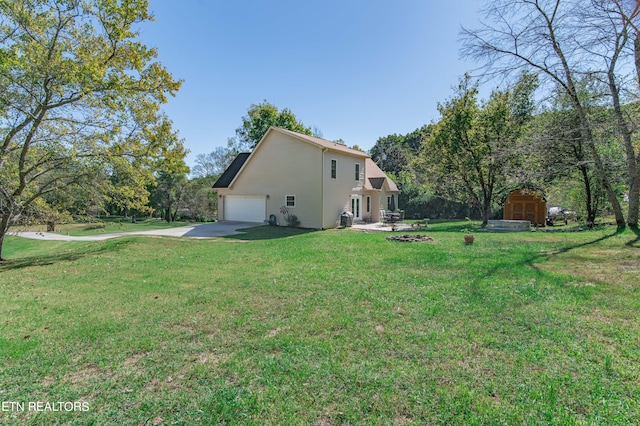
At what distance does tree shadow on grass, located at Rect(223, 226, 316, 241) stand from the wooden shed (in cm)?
1290

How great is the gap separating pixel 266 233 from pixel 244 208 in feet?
20.7

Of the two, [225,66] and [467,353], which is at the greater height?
[225,66]

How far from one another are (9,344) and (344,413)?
4195 millimetres

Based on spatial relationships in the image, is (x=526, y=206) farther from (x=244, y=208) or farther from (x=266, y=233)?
(x=244, y=208)

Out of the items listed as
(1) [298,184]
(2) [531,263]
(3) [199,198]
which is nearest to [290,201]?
Answer: (1) [298,184]

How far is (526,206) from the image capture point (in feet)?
65.2

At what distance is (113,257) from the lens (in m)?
10.2

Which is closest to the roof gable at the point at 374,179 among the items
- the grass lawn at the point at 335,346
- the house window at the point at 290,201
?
the house window at the point at 290,201

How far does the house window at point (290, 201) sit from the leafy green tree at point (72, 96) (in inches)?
384

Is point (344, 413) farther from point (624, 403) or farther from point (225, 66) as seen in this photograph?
point (225, 66)

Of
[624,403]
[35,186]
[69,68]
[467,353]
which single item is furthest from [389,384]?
[35,186]

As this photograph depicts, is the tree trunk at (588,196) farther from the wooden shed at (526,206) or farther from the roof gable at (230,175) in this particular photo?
the roof gable at (230,175)

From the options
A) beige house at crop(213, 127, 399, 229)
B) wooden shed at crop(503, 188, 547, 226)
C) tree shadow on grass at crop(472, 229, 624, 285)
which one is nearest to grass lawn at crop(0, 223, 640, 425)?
tree shadow on grass at crop(472, 229, 624, 285)

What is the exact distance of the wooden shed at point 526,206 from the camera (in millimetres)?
19380
